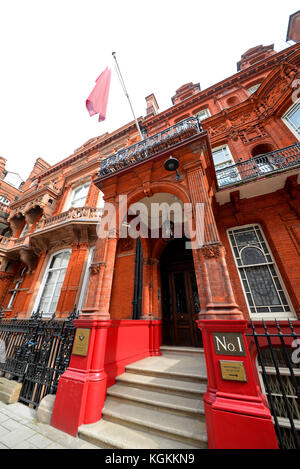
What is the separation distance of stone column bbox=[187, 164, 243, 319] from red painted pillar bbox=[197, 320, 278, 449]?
6.7 inches

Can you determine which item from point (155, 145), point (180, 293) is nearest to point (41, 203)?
point (155, 145)

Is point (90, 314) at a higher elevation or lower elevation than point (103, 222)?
lower

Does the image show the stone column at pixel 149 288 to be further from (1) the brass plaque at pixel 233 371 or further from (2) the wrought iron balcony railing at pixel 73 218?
(2) the wrought iron balcony railing at pixel 73 218

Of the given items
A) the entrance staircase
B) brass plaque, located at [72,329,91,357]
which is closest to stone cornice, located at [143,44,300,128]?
brass plaque, located at [72,329,91,357]

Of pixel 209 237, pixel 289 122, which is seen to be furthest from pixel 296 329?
pixel 289 122

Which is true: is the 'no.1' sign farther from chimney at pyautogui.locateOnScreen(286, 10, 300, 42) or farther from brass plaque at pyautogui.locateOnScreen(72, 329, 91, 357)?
chimney at pyautogui.locateOnScreen(286, 10, 300, 42)

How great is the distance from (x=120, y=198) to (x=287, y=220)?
18.6 ft

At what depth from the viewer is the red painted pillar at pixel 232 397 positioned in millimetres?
2076

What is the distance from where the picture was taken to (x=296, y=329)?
170 inches

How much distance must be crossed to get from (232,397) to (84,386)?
8.37 ft

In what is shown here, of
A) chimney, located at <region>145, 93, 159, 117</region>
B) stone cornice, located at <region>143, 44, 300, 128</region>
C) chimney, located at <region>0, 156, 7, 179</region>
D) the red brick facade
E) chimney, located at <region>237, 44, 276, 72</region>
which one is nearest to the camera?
the red brick facade

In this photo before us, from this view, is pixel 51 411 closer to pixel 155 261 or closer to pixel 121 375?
pixel 121 375

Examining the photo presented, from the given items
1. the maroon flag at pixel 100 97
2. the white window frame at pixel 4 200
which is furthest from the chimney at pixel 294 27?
the white window frame at pixel 4 200

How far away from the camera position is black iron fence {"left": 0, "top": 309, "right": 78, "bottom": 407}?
3.98 meters
